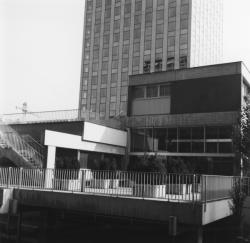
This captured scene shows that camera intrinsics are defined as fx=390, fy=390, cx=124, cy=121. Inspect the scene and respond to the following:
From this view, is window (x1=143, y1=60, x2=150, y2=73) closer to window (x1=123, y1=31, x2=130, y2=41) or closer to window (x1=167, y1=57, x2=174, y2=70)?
window (x1=167, y1=57, x2=174, y2=70)

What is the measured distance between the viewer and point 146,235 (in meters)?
19.3

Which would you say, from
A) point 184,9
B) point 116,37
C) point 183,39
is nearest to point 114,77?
Answer: point 116,37

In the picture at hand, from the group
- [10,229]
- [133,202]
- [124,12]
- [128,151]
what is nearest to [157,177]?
[133,202]

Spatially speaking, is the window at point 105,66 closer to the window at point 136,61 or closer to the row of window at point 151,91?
the window at point 136,61

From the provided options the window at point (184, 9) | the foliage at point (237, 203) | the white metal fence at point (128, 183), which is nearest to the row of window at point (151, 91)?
the white metal fence at point (128, 183)

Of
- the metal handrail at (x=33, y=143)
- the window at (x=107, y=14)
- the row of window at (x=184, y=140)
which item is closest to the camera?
the metal handrail at (x=33, y=143)

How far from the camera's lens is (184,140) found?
1102 inches

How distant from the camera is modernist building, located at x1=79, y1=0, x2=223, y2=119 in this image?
67.8 metres

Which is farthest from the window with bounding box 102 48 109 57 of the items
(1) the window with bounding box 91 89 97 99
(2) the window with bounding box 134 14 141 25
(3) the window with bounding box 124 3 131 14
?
(3) the window with bounding box 124 3 131 14

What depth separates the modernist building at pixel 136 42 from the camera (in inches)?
A: 2670

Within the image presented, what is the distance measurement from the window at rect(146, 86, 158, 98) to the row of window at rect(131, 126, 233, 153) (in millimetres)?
2757

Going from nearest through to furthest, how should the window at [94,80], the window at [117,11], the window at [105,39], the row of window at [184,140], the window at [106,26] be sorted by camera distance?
the row of window at [184,140]
the window at [117,11]
the window at [94,80]
the window at [105,39]
the window at [106,26]

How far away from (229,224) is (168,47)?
52464 millimetres

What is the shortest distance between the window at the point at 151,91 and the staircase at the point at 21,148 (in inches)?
399
